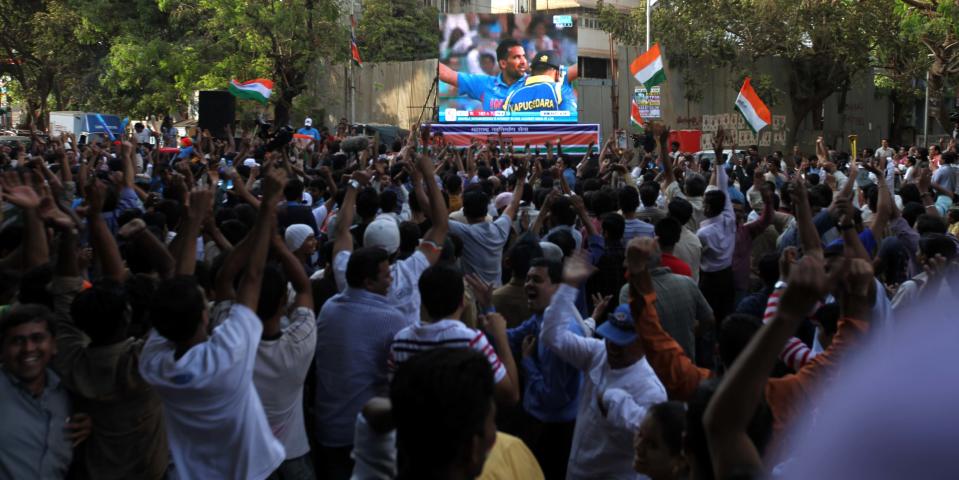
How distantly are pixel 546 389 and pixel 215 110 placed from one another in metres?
15.2

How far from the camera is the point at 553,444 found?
195 inches

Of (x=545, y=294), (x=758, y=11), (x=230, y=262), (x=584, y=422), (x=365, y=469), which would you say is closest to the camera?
(x=365, y=469)

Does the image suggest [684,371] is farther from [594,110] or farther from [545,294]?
[594,110]

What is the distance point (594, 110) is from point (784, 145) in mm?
7587

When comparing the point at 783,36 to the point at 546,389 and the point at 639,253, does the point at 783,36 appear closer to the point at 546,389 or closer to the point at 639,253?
the point at 546,389

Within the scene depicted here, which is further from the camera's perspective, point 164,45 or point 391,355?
point 164,45

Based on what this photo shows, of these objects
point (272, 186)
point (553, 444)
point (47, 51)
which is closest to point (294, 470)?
point (272, 186)

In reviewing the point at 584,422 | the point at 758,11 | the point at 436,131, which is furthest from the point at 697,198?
the point at 758,11

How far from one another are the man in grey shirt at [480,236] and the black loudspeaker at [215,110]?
12484 millimetres

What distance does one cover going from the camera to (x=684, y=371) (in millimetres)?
3848

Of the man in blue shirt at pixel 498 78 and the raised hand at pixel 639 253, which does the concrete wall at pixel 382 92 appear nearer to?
the man in blue shirt at pixel 498 78

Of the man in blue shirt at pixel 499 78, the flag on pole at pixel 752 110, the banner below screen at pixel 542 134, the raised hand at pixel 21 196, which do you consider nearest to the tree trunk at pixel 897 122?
the man in blue shirt at pixel 499 78

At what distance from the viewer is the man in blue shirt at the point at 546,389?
478 cm

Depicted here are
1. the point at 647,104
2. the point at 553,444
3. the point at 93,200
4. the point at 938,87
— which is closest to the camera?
the point at 93,200
